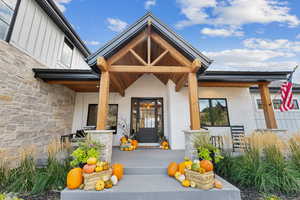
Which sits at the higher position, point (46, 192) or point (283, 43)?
point (283, 43)

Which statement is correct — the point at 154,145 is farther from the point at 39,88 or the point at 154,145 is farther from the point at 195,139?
the point at 39,88

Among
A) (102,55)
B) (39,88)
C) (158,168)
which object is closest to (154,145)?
(158,168)

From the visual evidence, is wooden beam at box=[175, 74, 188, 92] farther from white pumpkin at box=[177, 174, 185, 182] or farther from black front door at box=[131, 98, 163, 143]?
white pumpkin at box=[177, 174, 185, 182]

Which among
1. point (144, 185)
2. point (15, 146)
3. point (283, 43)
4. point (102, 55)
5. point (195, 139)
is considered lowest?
point (144, 185)

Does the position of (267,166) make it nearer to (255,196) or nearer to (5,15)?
(255,196)

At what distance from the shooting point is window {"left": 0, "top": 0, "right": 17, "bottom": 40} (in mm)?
3516

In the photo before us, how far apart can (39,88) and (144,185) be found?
210 inches

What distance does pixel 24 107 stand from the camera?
397 cm

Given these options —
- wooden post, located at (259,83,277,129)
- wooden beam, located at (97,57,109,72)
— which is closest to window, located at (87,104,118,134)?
wooden beam, located at (97,57,109,72)

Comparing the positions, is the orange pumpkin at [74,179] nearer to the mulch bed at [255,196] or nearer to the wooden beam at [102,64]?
the wooden beam at [102,64]

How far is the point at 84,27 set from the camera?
29.7 feet

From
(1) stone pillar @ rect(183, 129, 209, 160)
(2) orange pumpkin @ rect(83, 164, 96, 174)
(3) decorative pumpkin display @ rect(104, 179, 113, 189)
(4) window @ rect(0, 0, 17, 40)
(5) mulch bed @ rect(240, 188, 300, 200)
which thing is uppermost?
(4) window @ rect(0, 0, 17, 40)

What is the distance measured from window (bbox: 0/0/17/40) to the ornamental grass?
7726 mm

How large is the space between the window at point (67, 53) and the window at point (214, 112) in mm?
7763
